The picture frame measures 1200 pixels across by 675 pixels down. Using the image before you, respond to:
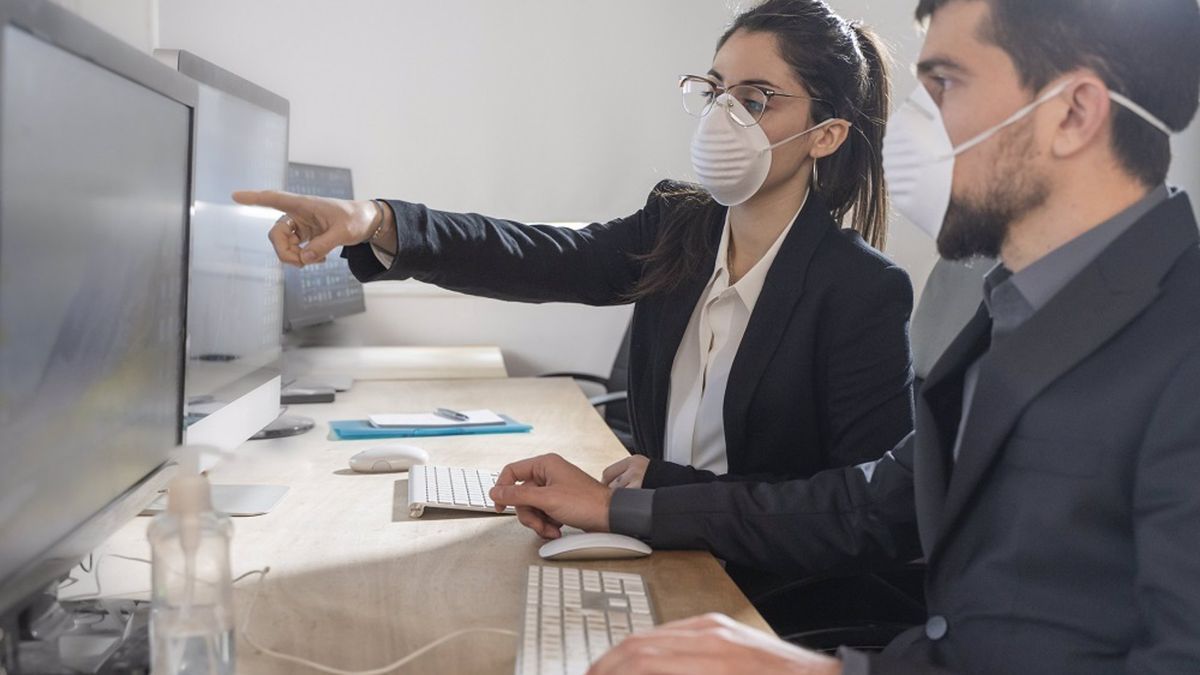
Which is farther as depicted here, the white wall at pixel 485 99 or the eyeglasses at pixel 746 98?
the white wall at pixel 485 99

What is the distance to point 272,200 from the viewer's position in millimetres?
1318

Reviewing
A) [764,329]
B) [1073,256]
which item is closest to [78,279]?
[1073,256]

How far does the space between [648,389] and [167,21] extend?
7.72ft

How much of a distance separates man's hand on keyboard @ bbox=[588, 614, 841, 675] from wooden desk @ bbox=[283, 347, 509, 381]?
2.14 metres

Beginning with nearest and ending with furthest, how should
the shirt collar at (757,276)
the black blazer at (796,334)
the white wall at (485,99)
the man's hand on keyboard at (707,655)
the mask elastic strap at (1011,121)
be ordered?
the man's hand on keyboard at (707,655), the mask elastic strap at (1011,121), the black blazer at (796,334), the shirt collar at (757,276), the white wall at (485,99)

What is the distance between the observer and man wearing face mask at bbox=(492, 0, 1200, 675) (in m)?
0.90

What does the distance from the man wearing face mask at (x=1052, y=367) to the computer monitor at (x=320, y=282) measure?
1893 mm

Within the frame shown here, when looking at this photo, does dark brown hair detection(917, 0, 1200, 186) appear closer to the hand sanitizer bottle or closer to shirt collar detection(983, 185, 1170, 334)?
shirt collar detection(983, 185, 1170, 334)

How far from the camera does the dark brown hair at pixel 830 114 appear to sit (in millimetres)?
1745

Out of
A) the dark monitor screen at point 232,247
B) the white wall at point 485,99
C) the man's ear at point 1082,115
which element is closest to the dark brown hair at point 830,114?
the dark monitor screen at point 232,247

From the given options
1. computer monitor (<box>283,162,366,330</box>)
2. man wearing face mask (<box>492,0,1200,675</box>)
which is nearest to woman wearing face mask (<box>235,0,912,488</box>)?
man wearing face mask (<box>492,0,1200,675</box>)

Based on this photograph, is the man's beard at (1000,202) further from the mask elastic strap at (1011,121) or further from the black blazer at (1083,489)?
the black blazer at (1083,489)

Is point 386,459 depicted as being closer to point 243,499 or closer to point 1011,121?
point 243,499

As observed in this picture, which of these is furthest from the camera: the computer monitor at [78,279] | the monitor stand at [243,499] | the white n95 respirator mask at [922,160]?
the monitor stand at [243,499]
